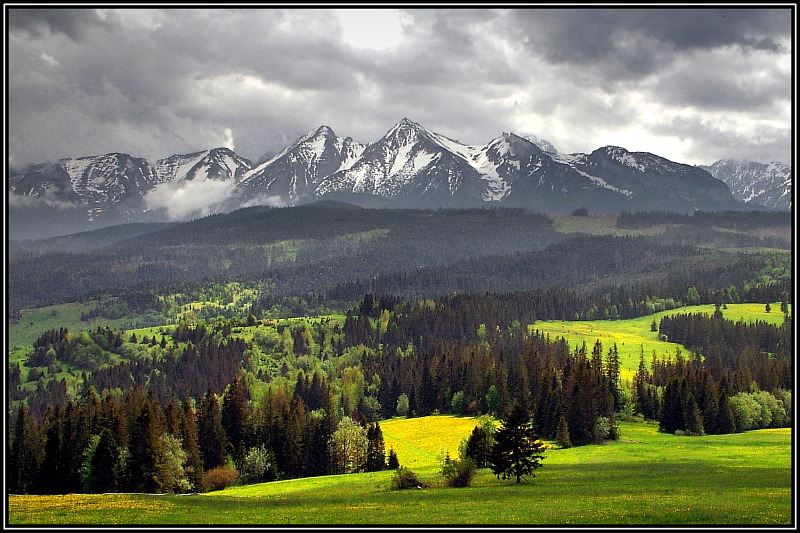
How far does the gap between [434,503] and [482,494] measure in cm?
705


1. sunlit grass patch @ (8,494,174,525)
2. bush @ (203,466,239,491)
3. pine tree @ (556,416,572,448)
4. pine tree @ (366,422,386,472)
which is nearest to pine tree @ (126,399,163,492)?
bush @ (203,466,239,491)

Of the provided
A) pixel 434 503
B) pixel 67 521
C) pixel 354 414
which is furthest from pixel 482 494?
pixel 354 414

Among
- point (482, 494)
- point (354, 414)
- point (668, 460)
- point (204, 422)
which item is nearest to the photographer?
point (482, 494)

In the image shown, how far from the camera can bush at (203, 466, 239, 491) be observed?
89000 millimetres

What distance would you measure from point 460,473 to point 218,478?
108 ft

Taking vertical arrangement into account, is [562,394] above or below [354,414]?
above

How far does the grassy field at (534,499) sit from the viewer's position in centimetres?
5150

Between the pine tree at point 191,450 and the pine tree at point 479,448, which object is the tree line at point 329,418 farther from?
the pine tree at point 479,448

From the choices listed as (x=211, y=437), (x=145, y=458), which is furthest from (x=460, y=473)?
(x=211, y=437)

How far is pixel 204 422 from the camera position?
322 feet

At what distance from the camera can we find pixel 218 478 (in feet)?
297

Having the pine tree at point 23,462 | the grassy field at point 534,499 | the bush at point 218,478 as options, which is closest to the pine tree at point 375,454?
the grassy field at point 534,499

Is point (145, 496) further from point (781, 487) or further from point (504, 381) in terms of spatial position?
point (504, 381)
